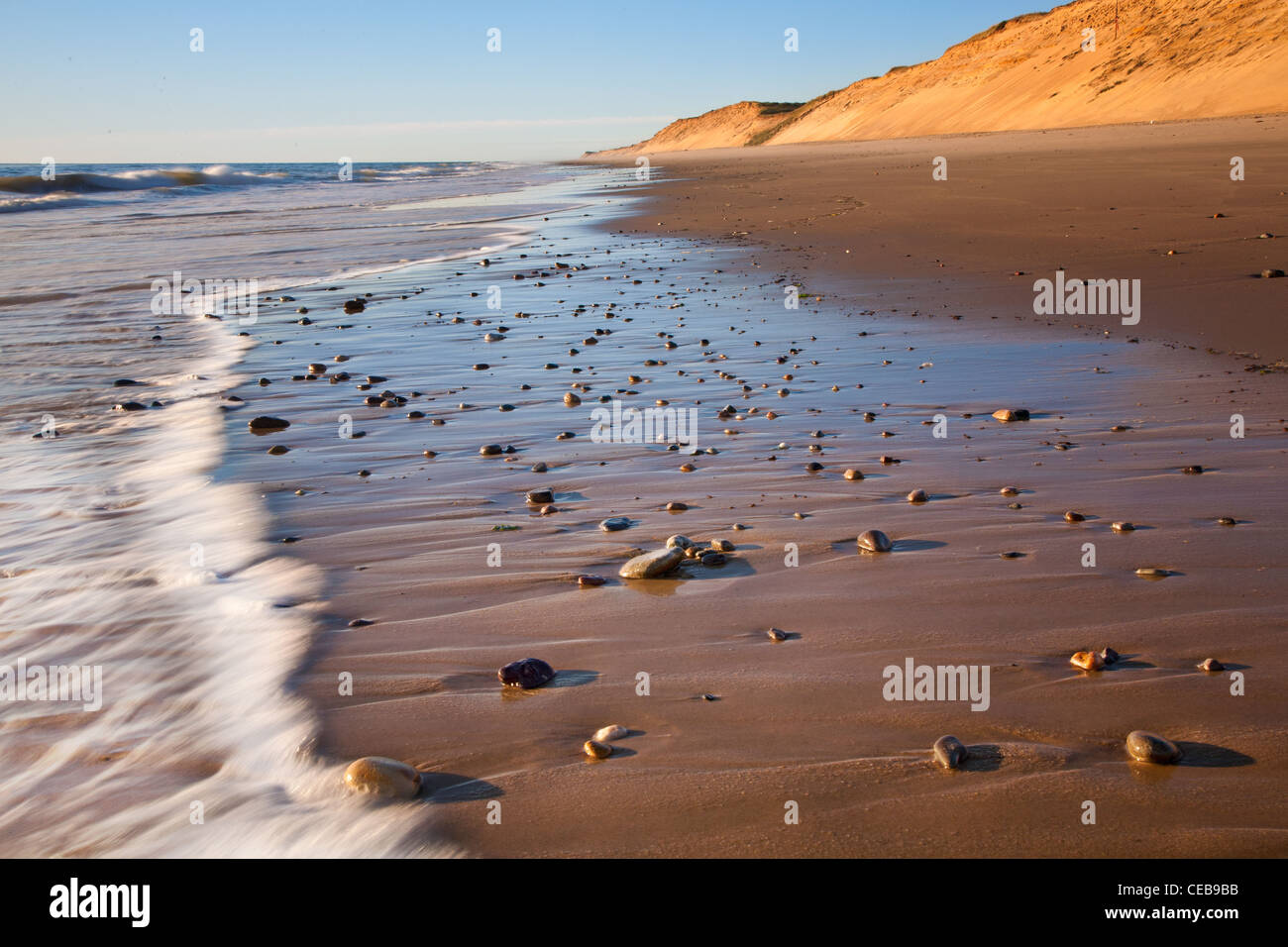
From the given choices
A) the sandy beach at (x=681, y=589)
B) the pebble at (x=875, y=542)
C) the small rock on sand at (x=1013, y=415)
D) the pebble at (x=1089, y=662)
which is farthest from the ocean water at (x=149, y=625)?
the small rock on sand at (x=1013, y=415)

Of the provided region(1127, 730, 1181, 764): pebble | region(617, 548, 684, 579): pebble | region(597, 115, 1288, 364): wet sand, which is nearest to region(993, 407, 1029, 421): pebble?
region(597, 115, 1288, 364): wet sand

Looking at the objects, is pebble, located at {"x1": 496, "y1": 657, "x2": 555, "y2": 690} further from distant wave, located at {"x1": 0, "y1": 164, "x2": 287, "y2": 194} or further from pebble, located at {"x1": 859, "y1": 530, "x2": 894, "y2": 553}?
distant wave, located at {"x1": 0, "y1": 164, "x2": 287, "y2": 194}

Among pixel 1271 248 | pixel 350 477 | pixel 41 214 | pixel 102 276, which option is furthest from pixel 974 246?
pixel 41 214

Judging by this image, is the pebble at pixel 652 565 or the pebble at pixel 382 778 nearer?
the pebble at pixel 382 778

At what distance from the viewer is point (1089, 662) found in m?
2.90

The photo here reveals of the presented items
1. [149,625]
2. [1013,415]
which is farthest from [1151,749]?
[1013,415]

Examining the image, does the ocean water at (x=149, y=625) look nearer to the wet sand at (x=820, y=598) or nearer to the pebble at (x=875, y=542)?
the wet sand at (x=820, y=598)

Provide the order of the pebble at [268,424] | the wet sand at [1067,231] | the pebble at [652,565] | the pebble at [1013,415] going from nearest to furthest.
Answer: the pebble at [652,565], the pebble at [1013,415], the pebble at [268,424], the wet sand at [1067,231]

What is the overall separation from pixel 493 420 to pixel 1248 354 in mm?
5104

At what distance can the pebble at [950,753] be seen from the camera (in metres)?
2.46

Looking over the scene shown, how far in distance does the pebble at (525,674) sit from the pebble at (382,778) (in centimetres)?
52

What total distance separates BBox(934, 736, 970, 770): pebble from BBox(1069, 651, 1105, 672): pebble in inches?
24.4
